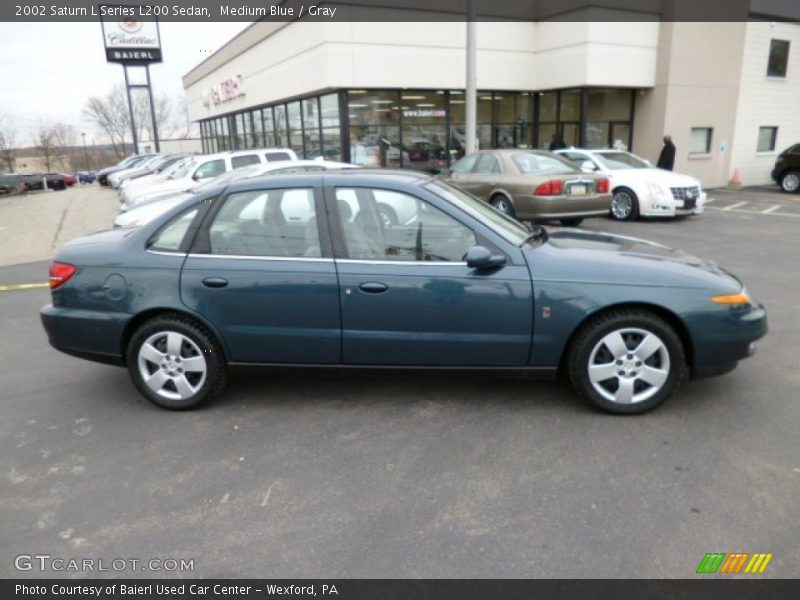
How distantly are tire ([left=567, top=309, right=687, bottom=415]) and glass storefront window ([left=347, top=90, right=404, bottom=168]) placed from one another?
14.8 metres

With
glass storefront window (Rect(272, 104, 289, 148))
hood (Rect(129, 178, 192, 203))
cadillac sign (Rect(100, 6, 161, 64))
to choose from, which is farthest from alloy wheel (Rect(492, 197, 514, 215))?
cadillac sign (Rect(100, 6, 161, 64))

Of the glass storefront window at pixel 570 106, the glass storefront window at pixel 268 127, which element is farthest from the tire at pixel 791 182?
the glass storefront window at pixel 268 127

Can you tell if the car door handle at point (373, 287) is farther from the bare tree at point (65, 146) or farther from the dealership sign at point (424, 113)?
the bare tree at point (65, 146)

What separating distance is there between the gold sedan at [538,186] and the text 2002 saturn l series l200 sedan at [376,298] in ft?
20.8

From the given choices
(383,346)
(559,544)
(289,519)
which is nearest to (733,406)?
(559,544)

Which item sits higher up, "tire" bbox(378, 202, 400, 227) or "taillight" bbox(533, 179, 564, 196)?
"tire" bbox(378, 202, 400, 227)

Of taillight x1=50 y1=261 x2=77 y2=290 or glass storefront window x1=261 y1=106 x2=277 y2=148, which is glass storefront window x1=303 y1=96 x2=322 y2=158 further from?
taillight x1=50 y1=261 x2=77 y2=290

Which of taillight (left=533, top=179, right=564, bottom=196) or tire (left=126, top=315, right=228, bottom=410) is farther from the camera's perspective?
taillight (left=533, top=179, right=564, bottom=196)

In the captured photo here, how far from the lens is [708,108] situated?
18.9 m

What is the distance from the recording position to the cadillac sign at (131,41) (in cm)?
4331

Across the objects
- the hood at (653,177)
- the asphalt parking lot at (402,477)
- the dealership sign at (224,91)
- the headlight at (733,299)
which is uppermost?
the dealership sign at (224,91)

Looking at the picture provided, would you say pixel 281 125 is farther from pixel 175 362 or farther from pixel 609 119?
pixel 175 362

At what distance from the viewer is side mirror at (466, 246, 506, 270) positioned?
3674 mm

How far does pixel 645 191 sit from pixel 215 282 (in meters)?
10.4
